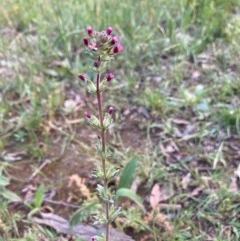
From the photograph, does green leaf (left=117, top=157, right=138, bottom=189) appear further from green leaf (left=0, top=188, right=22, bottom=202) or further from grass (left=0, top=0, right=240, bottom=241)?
green leaf (left=0, top=188, right=22, bottom=202)

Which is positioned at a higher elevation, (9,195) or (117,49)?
(117,49)

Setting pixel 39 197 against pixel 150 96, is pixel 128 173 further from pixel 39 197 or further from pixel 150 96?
pixel 150 96

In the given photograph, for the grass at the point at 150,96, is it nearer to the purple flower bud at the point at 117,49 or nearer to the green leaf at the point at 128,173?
the green leaf at the point at 128,173

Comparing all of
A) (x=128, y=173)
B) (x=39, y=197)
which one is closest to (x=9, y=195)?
(x=39, y=197)

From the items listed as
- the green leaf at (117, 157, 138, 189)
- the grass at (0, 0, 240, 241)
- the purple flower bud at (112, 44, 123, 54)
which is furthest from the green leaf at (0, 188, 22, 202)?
the purple flower bud at (112, 44, 123, 54)

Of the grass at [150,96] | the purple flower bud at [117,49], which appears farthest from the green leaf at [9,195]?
the purple flower bud at [117,49]

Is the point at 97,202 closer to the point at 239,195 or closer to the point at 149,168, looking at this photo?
the point at 149,168
